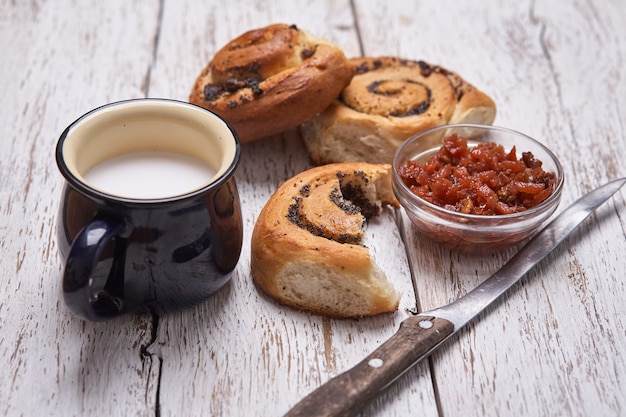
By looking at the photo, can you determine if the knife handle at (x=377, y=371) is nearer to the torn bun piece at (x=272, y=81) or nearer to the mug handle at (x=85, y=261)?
the mug handle at (x=85, y=261)

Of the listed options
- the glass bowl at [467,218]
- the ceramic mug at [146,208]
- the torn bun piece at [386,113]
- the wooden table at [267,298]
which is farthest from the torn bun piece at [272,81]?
the ceramic mug at [146,208]

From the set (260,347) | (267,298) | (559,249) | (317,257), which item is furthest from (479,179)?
(260,347)

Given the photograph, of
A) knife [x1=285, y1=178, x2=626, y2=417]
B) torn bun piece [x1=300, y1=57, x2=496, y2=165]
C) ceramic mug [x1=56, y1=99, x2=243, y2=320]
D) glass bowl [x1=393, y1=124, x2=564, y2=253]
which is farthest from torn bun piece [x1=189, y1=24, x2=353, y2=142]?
knife [x1=285, y1=178, x2=626, y2=417]

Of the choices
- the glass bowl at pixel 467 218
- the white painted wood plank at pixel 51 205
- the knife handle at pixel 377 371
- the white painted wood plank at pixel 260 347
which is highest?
the glass bowl at pixel 467 218

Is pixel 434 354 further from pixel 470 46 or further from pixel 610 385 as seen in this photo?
pixel 470 46

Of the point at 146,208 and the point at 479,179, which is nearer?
the point at 146,208

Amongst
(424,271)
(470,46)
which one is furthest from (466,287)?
(470,46)

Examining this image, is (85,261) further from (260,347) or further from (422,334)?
(422,334)
